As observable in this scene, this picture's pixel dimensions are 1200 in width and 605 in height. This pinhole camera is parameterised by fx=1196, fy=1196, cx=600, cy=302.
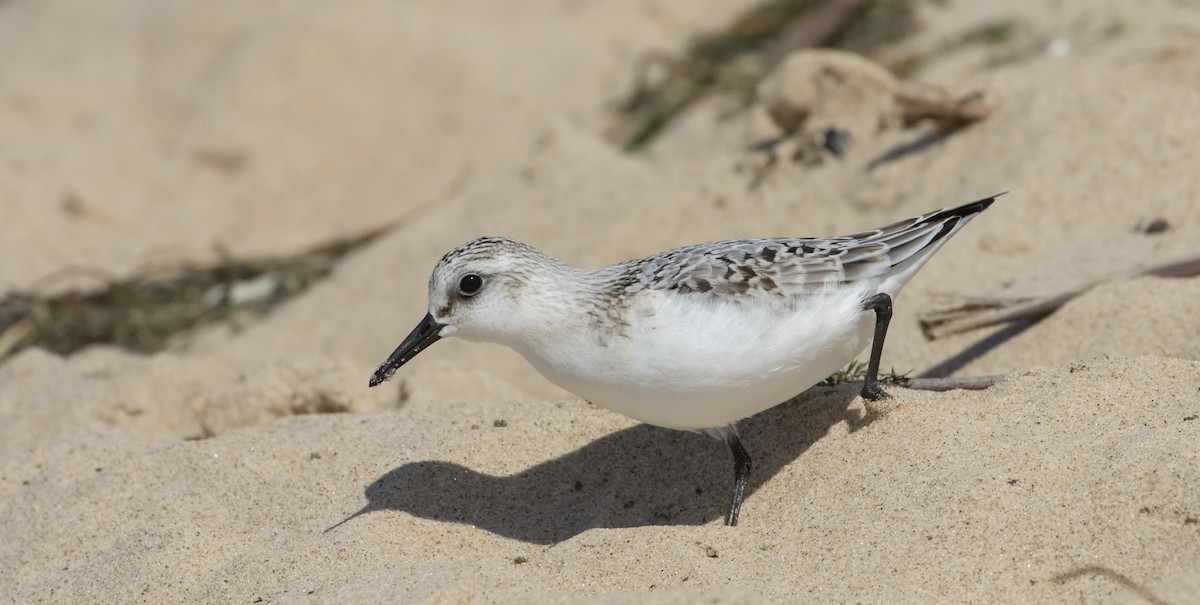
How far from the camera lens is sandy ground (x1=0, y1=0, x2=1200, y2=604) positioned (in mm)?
4059

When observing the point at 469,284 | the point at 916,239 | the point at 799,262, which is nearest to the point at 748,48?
the point at 916,239

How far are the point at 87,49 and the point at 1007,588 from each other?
448 inches

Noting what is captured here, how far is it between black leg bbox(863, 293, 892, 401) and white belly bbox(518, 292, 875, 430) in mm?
93

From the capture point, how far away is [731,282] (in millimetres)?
4293

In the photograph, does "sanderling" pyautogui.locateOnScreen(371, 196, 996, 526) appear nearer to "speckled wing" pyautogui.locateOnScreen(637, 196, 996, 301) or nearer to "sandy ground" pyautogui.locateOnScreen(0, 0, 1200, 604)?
"speckled wing" pyautogui.locateOnScreen(637, 196, 996, 301)

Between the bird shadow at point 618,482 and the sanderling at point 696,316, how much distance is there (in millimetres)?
243

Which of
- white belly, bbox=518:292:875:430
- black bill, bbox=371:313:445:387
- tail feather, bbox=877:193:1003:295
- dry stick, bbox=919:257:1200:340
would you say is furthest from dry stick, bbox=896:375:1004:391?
black bill, bbox=371:313:445:387

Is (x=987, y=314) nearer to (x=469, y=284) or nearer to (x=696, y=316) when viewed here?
(x=696, y=316)

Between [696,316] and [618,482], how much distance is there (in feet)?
3.18

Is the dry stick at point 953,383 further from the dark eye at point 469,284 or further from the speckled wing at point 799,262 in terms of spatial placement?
the dark eye at point 469,284

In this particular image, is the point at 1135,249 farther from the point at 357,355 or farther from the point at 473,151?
the point at 473,151

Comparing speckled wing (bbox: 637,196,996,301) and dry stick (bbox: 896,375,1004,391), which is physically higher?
speckled wing (bbox: 637,196,996,301)

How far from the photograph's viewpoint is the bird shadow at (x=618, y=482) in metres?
4.65

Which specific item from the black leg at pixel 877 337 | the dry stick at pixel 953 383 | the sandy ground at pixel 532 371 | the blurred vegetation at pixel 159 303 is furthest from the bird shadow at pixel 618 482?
the blurred vegetation at pixel 159 303
